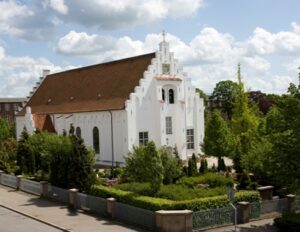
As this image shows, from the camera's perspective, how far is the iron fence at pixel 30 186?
33031mm

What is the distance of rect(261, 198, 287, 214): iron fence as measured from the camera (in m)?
25.5

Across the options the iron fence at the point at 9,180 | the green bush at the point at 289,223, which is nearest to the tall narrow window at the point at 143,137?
the iron fence at the point at 9,180

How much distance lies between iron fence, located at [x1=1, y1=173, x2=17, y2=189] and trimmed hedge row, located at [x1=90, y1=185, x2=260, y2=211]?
1177cm

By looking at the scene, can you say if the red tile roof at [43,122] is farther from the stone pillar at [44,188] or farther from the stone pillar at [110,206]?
the stone pillar at [110,206]

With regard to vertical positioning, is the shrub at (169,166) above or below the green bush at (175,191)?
above

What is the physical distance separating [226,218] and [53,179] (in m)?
12.8

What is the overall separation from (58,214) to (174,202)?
273 inches

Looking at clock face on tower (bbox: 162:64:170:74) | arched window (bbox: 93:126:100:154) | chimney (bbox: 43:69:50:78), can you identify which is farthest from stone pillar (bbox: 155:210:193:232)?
chimney (bbox: 43:69:50:78)

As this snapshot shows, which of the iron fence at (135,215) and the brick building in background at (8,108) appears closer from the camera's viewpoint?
the iron fence at (135,215)

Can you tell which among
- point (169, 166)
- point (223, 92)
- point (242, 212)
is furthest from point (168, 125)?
point (223, 92)

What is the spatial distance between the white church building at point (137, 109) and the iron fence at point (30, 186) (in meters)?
12.3

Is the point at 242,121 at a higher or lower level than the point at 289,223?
higher

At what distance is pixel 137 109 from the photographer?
46.3 m

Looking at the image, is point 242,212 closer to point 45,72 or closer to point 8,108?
point 45,72
